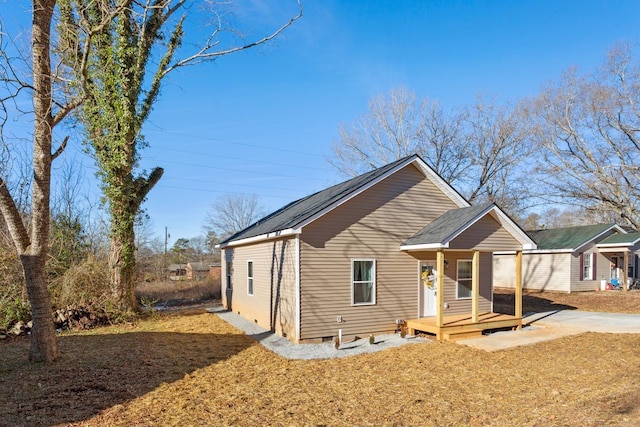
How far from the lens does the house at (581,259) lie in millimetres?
21422

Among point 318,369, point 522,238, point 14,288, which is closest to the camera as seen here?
point 318,369

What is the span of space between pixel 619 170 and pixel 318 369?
24.2 meters

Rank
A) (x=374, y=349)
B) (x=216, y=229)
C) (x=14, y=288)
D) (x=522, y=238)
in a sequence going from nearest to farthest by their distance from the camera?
(x=374, y=349) → (x=522, y=238) → (x=14, y=288) → (x=216, y=229)

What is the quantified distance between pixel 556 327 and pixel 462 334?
360cm

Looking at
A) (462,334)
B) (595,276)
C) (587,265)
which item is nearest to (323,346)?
(462,334)

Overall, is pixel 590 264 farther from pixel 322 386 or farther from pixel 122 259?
pixel 122 259

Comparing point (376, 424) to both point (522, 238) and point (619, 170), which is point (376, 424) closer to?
point (522, 238)

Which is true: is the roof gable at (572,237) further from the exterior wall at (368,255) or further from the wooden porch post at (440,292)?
the wooden porch post at (440,292)

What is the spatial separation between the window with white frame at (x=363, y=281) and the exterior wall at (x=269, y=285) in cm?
164

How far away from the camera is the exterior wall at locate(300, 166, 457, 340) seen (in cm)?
960

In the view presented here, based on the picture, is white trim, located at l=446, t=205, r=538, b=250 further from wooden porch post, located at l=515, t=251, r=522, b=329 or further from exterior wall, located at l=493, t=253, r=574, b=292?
exterior wall, located at l=493, t=253, r=574, b=292

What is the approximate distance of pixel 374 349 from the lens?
8.90 meters

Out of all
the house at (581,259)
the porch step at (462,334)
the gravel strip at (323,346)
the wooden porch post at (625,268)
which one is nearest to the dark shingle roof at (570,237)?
the house at (581,259)

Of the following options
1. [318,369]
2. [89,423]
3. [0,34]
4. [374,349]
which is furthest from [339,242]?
[0,34]
